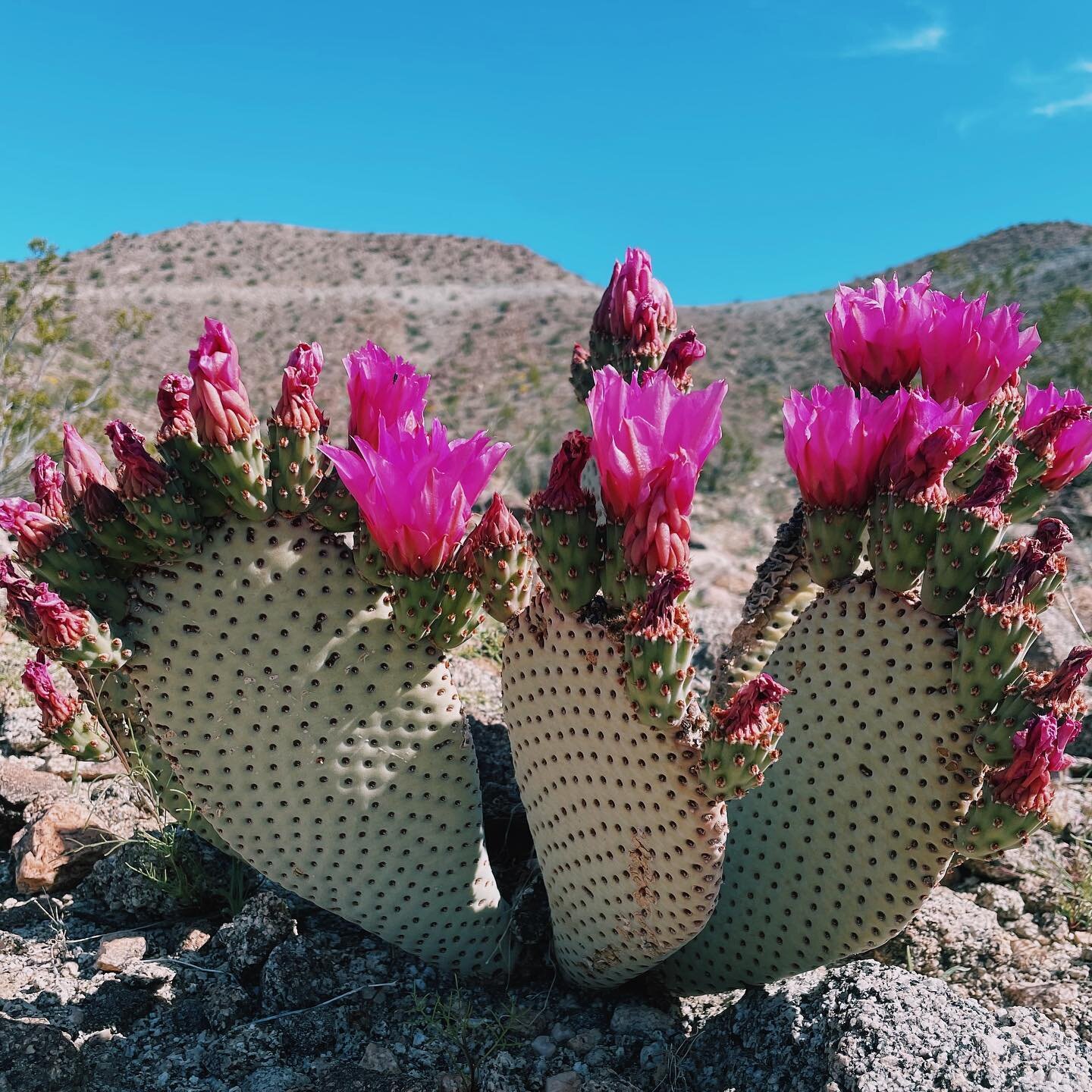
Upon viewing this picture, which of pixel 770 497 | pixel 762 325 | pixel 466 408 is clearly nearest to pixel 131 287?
pixel 466 408

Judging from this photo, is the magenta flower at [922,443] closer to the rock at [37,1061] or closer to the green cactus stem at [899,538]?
the green cactus stem at [899,538]

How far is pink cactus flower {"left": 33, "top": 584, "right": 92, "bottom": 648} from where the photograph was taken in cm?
172

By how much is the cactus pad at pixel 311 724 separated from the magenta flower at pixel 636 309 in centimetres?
86

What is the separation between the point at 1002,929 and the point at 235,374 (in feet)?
7.96

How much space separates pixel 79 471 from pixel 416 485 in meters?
0.66

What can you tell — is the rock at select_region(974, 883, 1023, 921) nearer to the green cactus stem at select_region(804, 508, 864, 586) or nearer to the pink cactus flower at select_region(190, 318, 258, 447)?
the green cactus stem at select_region(804, 508, 864, 586)

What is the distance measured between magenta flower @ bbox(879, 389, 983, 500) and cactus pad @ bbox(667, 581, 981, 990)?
0.24 metres

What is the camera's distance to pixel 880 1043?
1.67 m

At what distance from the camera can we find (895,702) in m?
1.84

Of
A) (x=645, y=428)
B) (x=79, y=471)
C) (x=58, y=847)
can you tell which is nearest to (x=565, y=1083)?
(x=645, y=428)

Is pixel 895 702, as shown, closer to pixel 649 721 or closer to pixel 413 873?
pixel 649 721

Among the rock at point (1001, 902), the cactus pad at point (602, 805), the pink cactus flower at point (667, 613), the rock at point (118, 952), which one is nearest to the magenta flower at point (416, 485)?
the cactus pad at point (602, 805)

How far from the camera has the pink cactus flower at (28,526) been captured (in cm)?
174

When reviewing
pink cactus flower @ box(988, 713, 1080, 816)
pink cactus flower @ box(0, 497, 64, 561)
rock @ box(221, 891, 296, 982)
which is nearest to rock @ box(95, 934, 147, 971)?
rock @ box(221, 891, 296, 982)
